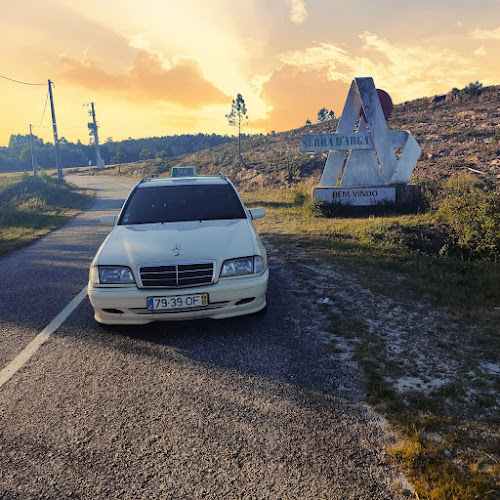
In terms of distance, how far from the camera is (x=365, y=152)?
12625mm

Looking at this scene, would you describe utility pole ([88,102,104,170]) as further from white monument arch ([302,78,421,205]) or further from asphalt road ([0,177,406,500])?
asphalt road ([0,177,406,500])

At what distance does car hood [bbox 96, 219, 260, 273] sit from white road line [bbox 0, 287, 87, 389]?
3.62ft

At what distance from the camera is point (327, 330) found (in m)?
3.97

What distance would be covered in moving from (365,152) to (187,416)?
1188cm

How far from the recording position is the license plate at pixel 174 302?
3.54m

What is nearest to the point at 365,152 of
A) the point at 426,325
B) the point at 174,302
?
the point at 426,325

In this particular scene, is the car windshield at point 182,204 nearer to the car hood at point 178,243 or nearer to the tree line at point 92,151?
the car hood at point 178,243

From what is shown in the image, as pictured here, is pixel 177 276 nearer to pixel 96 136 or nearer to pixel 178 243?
pixel 178 243

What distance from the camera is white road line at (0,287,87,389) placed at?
3.28 m

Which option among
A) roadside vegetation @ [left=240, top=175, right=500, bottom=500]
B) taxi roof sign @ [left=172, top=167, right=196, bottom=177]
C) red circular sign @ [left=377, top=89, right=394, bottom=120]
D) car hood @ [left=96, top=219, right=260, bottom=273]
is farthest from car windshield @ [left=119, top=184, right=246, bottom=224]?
red circular sign @ [left=377, top=89, right=394, bottom=120]

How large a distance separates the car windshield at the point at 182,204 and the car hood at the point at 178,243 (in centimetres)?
22

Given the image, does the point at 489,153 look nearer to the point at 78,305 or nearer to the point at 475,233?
the point at 475,233

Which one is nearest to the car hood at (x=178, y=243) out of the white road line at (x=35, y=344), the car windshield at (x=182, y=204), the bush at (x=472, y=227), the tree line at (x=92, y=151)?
the car windshield at (x=182, y=204)

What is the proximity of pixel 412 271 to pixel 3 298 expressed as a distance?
6.36 metres
